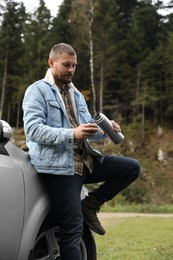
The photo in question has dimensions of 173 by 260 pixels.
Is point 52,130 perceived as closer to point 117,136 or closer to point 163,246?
point 117,136

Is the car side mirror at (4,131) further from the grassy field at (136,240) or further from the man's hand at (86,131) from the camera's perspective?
the grassy field at (136,240)

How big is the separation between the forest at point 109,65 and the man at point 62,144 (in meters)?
29.1

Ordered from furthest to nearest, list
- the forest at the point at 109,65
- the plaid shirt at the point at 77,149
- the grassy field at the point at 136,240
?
the forest at the point at 109,65 → the grassy field at the point at 136,240 → the plaid shirt at the point at 77,149

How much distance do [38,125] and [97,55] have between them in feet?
110

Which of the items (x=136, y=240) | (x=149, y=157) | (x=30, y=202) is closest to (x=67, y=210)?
(x=30, y=202)

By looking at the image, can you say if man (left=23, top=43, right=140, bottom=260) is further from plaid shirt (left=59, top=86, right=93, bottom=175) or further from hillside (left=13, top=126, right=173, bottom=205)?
hillside (left=13, top=126, right=173, bottom=205)

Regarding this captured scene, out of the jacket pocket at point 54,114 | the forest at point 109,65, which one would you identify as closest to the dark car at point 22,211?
the jacket pocket at point 54,114

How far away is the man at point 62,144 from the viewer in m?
3.28

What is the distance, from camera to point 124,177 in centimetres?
386

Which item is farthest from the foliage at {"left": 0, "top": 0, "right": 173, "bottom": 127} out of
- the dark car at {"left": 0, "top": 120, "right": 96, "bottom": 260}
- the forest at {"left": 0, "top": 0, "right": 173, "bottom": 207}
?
the dark car at {"left": 0, "top": 120, "right": 96, "bottom": 260}

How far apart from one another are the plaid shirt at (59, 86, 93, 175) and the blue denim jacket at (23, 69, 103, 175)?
0.36 feet

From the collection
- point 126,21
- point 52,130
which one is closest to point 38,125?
point 52,130

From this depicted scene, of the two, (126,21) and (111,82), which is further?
(126,21)

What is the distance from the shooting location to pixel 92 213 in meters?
3.81
